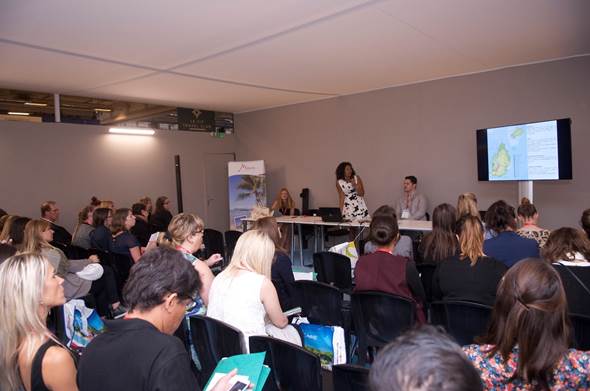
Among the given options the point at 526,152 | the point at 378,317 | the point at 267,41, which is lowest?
the point at 378,317

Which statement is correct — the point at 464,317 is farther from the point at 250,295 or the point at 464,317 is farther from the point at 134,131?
the point at 134,131

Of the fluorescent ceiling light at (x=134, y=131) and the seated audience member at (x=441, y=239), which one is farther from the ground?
the fluorescent ceiling light at (x=134, y=131)

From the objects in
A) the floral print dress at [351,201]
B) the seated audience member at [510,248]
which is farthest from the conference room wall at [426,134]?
the seated audience member at [510,248]

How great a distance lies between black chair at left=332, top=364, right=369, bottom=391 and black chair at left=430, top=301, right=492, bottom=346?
115 centimetres

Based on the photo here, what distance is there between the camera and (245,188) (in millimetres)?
9406

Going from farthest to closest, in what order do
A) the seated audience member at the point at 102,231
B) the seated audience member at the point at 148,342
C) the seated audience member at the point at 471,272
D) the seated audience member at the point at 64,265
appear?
the seated audience member at the point at 102,231
the seated audience member at the point at 64,265
the seated audience member at the point at 471,272
the seated audience member at the point at 148,342

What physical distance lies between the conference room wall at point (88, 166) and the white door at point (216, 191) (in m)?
0.15

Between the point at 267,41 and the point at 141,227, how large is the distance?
3.48 m

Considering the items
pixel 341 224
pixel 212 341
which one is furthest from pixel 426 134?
pixel 212 341

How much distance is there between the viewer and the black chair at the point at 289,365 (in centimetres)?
169

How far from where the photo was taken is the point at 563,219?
20.3ft

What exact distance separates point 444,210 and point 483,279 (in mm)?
932

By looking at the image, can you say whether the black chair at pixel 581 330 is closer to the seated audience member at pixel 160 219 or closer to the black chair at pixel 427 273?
the black chair at pixel 427 273

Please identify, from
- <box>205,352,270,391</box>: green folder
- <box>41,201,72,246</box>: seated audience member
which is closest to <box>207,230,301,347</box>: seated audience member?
<box>205,352,270,391</box>: green folder
